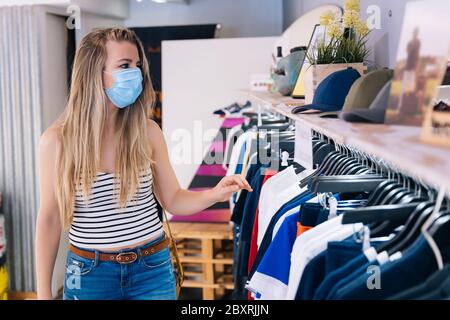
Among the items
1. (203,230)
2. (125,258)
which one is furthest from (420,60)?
(203,230)

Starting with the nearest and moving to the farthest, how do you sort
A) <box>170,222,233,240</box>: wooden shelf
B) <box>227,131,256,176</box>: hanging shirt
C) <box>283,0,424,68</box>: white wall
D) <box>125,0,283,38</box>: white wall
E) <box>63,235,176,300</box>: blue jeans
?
<box>63,235,176,300</box>: blue jeans
<box>283,0,424,68</box>: white wall
<box>227,131,256,176</box>: hanging shirt
<box>170,222,233,240</box>: wooden shelf
<box>125,0,283,38</box>: white wall

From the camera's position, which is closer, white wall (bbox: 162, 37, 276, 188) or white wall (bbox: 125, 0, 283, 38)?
white wall (bbox: 162, 37, 276, 188)

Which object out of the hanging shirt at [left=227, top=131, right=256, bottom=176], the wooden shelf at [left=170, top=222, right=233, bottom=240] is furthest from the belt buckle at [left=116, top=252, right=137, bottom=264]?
the wooden shelf at [left=170, top=222, right=233, bottom=240]

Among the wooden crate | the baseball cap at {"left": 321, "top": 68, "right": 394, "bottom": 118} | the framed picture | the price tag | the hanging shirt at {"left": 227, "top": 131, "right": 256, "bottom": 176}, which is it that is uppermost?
the framed picture

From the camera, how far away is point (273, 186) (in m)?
2.18

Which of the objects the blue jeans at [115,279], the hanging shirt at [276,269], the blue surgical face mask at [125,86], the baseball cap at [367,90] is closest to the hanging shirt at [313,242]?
the hanging shirt at [276,269]

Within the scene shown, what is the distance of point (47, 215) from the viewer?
202cm

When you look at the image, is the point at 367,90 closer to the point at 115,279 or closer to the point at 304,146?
the point at 304,146

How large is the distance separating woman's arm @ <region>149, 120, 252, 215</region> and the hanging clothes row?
19 cm

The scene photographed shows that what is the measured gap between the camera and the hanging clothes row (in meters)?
1.12

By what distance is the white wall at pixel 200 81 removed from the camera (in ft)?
15.7

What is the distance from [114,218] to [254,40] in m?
3.04

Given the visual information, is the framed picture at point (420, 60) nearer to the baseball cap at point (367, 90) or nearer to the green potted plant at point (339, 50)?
the baseball cap at point (367, 90)

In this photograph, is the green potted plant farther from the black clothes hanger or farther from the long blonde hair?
the black clothes hanger
